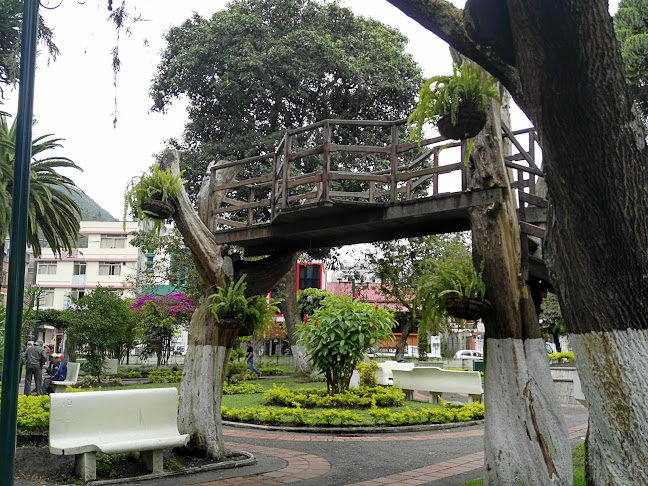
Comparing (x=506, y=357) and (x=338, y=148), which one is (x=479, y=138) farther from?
(x=506, y=357)

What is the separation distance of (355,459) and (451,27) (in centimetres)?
669

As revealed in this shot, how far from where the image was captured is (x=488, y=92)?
5.39m

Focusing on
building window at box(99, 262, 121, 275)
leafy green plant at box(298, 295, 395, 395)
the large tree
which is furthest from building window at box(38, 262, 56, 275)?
the large tree

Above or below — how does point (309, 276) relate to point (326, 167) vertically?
above

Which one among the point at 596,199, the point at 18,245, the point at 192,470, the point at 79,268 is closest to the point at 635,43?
the point at 596,199

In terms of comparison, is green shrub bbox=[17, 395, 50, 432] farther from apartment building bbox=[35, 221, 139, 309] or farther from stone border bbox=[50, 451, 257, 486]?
apartment building bbox=[35, 221, 139, 309]

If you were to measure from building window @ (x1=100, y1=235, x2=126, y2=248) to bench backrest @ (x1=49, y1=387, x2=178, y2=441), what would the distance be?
173 feet

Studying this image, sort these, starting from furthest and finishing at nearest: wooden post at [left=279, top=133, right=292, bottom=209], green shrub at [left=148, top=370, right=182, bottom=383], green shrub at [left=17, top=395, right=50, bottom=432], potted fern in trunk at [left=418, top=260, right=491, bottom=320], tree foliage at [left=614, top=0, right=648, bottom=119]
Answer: green shrub at [left=148, top=370, right=182, bottom=383] < tree foliage at [left=614, top=0, right=648, bottom=119] < green shrub at [left=17, top=395, right=50, bottom=432] < wooden post at [left=279, top=133, right=292, bottom=209] < potted fern in trunk at [left=418, top=260, right=491, bottom=320]

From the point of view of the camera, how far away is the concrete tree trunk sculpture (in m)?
8.36

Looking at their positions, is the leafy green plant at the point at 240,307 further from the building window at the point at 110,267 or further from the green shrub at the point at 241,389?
the building window at the point at 110,267

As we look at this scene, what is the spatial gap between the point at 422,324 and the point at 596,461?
3181 millimetres

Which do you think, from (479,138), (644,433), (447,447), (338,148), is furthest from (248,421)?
(644,433)

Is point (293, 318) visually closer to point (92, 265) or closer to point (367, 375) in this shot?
point (367, 375)

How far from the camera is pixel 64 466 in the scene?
299 inches
